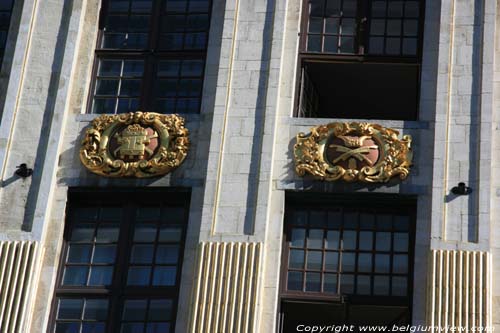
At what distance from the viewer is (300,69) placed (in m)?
34.9

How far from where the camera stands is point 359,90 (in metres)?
38.8

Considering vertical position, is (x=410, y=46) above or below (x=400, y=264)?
above

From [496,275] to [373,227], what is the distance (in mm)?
2909

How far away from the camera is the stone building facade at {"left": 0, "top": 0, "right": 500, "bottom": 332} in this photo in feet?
105

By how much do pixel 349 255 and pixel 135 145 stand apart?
16.8 ft

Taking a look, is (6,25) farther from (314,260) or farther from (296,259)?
(314,260)

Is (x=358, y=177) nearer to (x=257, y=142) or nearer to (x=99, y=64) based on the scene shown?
(x=257, y=142)

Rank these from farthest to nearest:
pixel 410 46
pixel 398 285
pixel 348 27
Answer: pixel 348 27, pixel 410 46, pixel 398 285

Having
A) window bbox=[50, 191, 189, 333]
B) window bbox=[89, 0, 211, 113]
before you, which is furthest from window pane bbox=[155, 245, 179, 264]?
window bbox=[89, 0, 211, 113]

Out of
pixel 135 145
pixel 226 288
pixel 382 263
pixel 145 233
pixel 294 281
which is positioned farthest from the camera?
pixel 135 145

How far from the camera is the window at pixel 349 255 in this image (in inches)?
1280

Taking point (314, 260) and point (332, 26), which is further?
point (332, 26)

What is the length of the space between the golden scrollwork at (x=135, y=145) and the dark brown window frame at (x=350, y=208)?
2.70 m

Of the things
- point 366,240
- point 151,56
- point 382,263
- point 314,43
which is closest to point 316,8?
point 314,43
